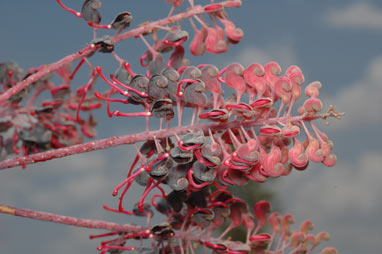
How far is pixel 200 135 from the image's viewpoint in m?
0.63

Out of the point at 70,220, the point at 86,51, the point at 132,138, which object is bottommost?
the point at 70,220

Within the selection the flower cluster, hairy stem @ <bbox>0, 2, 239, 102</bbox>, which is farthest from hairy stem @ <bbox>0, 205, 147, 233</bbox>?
hairy stem @ <bbox>0, 2, 239, 102</bbox>

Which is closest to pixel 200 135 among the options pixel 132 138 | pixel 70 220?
pixel 132 138

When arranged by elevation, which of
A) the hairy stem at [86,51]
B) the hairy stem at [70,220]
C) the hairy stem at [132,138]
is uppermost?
the hairy stem at [86,51]

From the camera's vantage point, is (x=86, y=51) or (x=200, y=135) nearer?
(x=200, y=135)

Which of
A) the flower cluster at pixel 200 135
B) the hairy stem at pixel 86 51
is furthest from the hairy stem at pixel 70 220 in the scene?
the hairy stem at pixel 86 51

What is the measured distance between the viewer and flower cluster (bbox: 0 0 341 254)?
65cm

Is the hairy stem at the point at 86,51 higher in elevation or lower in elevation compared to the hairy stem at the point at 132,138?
higher

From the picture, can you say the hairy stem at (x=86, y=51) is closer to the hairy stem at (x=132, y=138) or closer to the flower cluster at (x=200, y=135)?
the flower cluster at (x=200, y=135)

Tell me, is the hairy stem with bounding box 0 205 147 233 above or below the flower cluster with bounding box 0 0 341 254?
below

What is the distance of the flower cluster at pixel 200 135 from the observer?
25.6 inches

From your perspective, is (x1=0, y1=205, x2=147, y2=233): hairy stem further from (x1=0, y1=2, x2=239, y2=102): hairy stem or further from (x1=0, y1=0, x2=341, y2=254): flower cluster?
(x1=0, y1=2, x2=239, y2=102): hairy stem

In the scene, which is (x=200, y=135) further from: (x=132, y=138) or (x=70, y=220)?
(x=70, y=220)

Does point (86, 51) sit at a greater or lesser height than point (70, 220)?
greater
